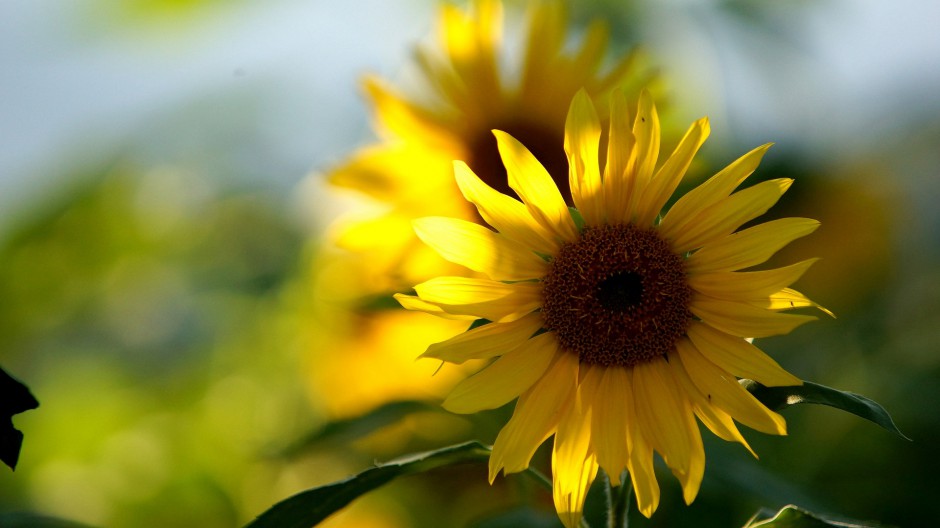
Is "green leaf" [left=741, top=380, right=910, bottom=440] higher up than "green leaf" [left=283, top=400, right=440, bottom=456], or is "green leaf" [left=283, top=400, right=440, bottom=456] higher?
"green leaf" [left=741, top=380, right=910, bottom=440]

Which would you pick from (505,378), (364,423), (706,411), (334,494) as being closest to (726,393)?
(706,411)

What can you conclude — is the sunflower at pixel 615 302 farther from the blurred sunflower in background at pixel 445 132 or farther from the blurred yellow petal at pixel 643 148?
the blurred sunflower in background at pixel 445 132

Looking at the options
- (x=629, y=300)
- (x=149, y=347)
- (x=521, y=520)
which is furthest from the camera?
(x=149, y=347)

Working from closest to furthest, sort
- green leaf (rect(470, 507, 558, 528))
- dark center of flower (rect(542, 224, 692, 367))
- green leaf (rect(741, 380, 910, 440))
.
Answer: green leaf (rect(741, 380, 910, 440)) < dark center of flower (rect(542, 224, 692, 367)) < green leaf (rect(470, 507, 558, 528))

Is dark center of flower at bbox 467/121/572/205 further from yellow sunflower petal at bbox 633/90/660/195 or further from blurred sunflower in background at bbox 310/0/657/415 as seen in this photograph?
yellow sunflower petal at bbox 633/90/660/195

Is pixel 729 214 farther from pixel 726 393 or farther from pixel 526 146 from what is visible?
pixel 526 146

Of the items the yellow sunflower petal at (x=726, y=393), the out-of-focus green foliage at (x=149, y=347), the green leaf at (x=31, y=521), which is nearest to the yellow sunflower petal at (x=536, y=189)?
the yellow sunflower petal at (x=726, y=393)

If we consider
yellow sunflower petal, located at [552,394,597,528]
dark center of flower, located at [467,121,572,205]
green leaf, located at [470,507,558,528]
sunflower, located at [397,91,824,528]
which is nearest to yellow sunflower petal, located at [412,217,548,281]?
sunflower, located at [397,91,824,528]

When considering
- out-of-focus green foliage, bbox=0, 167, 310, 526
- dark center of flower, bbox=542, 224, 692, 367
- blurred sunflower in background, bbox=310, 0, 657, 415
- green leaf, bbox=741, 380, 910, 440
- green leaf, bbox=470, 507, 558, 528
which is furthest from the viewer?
out-of-focus green foliage, bbox=0, 167, 310, 526
